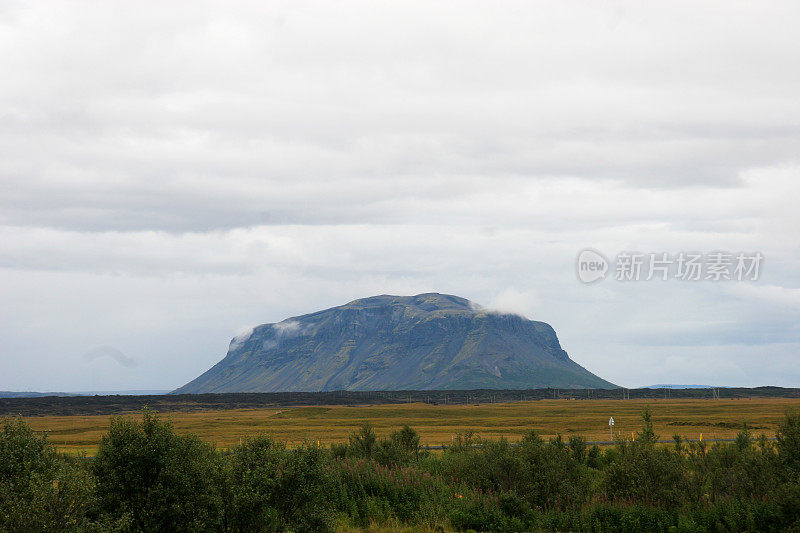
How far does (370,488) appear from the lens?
22281mm

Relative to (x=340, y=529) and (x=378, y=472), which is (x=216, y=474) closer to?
(x=340, y=529)

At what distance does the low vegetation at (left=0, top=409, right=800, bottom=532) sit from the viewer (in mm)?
14797

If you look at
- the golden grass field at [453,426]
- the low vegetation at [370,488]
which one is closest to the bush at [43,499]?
the low vegetation at [370,488]

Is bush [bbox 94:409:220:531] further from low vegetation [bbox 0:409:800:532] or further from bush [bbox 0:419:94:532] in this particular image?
bush [bbox 0:419:94:532]

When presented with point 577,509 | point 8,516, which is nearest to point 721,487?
point 577,509

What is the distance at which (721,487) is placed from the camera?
2106 centimetres

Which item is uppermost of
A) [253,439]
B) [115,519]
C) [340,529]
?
[253,439]

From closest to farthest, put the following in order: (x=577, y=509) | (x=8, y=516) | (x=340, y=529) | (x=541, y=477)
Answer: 1. (x=8, y=516)
2. (x=340, y=529)
3. (x=577, y=509)
4. (x=541, y=477)

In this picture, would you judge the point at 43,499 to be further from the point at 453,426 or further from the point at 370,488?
the point at 453,426

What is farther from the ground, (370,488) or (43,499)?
(43,499)

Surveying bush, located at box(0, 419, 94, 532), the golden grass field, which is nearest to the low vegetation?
bush, located at box(0, 419, 94, 532)

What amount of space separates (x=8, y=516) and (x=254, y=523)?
Result: 17.6 feet

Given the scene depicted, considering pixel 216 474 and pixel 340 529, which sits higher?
pixel 216 474

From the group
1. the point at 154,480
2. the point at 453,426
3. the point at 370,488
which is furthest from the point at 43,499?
the point at 453,426
